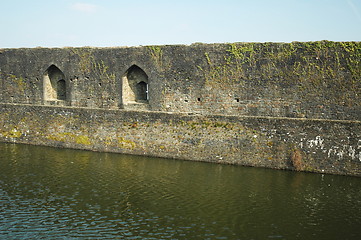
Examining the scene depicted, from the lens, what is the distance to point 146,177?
12.3 meters

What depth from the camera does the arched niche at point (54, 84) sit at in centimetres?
1892

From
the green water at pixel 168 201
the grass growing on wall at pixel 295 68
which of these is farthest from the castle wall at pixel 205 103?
the green water at pixel 168 201

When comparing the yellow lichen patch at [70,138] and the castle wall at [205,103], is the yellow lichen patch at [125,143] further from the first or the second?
the yellow lichen patch at [70,138]

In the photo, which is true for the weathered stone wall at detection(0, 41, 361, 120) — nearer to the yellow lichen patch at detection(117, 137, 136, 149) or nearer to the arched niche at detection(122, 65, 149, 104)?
the arched niche at detection(122, 65, 149, 104)

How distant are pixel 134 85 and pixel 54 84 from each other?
4.59 metres

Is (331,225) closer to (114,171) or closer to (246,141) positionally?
(246,141)

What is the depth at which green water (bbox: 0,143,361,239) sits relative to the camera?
8234 millimetres

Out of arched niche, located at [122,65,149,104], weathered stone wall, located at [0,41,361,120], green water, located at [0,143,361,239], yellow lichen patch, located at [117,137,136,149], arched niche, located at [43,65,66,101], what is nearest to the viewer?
green water, located at [0,143,361,239]

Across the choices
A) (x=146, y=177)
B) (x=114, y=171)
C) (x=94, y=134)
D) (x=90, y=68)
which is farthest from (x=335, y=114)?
(x=90, y=68)

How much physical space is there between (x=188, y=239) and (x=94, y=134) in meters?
9.24

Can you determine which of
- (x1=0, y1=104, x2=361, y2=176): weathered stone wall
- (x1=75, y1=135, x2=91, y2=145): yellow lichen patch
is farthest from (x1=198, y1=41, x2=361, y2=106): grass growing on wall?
(x1=75, y1=135, x2=91, y2=145): yellow lichen patch

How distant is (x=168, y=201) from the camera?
10023mm

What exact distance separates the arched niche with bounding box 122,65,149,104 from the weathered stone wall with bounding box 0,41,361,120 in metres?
Answer: 0.24

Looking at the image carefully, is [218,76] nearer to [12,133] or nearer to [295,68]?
[295,68]
